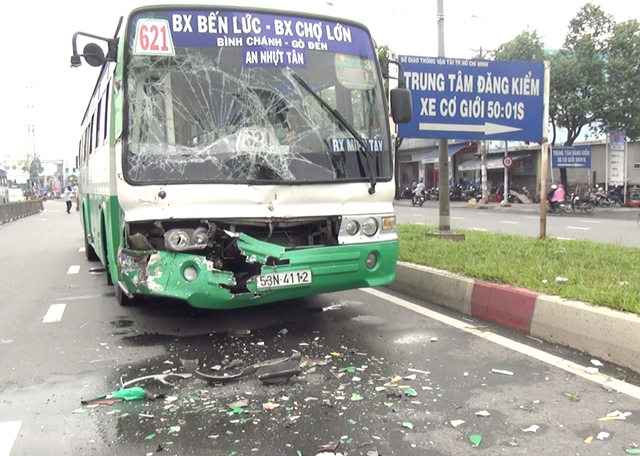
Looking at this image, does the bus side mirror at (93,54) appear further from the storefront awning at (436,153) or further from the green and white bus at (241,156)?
the storefront awning at (436,153)

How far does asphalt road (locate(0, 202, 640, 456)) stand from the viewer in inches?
125

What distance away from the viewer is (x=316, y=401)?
12.3ft

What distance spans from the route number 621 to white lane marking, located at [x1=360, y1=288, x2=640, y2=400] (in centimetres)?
364

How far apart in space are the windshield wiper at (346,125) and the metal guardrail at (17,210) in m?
25.0

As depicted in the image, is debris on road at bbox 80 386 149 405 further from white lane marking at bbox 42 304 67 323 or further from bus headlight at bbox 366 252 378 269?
white lane marking at bbox 42 304 67 323

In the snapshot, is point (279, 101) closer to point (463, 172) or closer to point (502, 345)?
point (502, 345)

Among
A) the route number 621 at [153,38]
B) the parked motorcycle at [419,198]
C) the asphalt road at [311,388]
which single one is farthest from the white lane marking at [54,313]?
the parked motorcycle at [419,198]

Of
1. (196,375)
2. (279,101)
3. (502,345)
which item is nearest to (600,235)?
(502,345)

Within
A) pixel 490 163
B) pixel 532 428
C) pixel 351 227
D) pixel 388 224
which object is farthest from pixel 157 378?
pixel 490 163

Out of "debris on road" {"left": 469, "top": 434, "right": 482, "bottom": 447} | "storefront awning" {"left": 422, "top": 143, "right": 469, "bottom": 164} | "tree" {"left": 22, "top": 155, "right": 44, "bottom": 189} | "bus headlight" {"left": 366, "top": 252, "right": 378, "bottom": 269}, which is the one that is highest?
"tree" {"left": 22, "top": 155, "right": 44, "bottom": 189}

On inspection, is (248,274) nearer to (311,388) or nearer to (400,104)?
(311,388)

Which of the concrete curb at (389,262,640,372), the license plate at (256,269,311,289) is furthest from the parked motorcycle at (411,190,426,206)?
the license plate at (256,269,311,289)

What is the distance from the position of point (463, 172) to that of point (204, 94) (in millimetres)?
38689

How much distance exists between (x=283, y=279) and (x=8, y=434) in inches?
88.8
